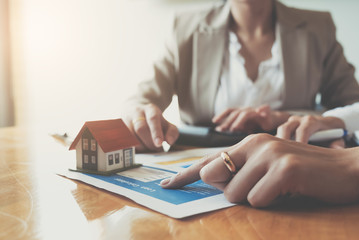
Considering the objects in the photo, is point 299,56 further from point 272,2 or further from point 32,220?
point 32,220

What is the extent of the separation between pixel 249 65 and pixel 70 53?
6.58 feet

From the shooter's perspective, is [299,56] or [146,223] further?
[299,56]

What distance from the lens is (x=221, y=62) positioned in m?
1.27

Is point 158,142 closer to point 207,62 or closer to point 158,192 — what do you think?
point 158,192

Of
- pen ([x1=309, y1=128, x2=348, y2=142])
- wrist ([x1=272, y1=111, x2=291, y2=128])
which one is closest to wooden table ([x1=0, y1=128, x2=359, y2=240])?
pen ([x1=309, y1=128, x2=348, y2=142])

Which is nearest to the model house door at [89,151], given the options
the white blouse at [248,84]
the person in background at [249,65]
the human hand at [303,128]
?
the human hand at [303,128]

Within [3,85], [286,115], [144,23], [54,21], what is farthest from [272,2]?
[3,85]

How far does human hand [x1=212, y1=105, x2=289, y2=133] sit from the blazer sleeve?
0.48 meters

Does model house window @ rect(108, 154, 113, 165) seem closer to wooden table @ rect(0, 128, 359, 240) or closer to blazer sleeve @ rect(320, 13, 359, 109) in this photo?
wooden table @ rect(0, 128, 359, 240)

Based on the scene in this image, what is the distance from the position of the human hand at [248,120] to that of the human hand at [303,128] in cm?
13

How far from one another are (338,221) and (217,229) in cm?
13

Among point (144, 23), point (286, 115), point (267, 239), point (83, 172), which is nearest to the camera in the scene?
point (267, 239)

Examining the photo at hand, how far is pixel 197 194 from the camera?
430mm

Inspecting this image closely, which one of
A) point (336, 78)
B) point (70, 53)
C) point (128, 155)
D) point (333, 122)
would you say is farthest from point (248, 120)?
point (70, 53)
